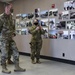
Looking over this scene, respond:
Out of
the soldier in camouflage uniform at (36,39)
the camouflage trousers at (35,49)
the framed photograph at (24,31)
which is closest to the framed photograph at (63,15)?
the soldier in camouflage uniform at (36,39)

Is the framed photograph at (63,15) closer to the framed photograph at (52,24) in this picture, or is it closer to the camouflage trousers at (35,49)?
the framed photograph at (52,24)

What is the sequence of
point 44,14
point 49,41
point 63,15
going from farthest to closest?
point 44,14
point 49,41
point 63,15

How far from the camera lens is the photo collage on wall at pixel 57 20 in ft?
18.3

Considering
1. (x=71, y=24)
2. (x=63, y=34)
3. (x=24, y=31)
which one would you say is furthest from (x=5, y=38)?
(x=24, y=31)

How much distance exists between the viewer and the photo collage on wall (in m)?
5.57

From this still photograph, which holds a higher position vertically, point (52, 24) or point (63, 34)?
point (52, 24)

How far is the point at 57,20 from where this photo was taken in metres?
6.02

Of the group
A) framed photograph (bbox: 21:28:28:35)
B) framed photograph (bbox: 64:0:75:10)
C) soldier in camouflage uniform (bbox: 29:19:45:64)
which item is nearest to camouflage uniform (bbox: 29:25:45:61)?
soldier in camouflage uniform (bbox: 29:19:45:64)

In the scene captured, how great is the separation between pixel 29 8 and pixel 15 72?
11.4 feet

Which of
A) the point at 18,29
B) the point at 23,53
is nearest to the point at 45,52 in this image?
the point at 23,53

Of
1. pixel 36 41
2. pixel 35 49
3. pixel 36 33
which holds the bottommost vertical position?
pixel 35 49

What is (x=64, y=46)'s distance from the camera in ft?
19.1

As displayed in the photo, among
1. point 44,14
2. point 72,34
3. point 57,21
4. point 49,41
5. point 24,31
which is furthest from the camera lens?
point 24,31

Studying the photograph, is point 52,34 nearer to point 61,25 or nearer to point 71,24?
point 61,25
